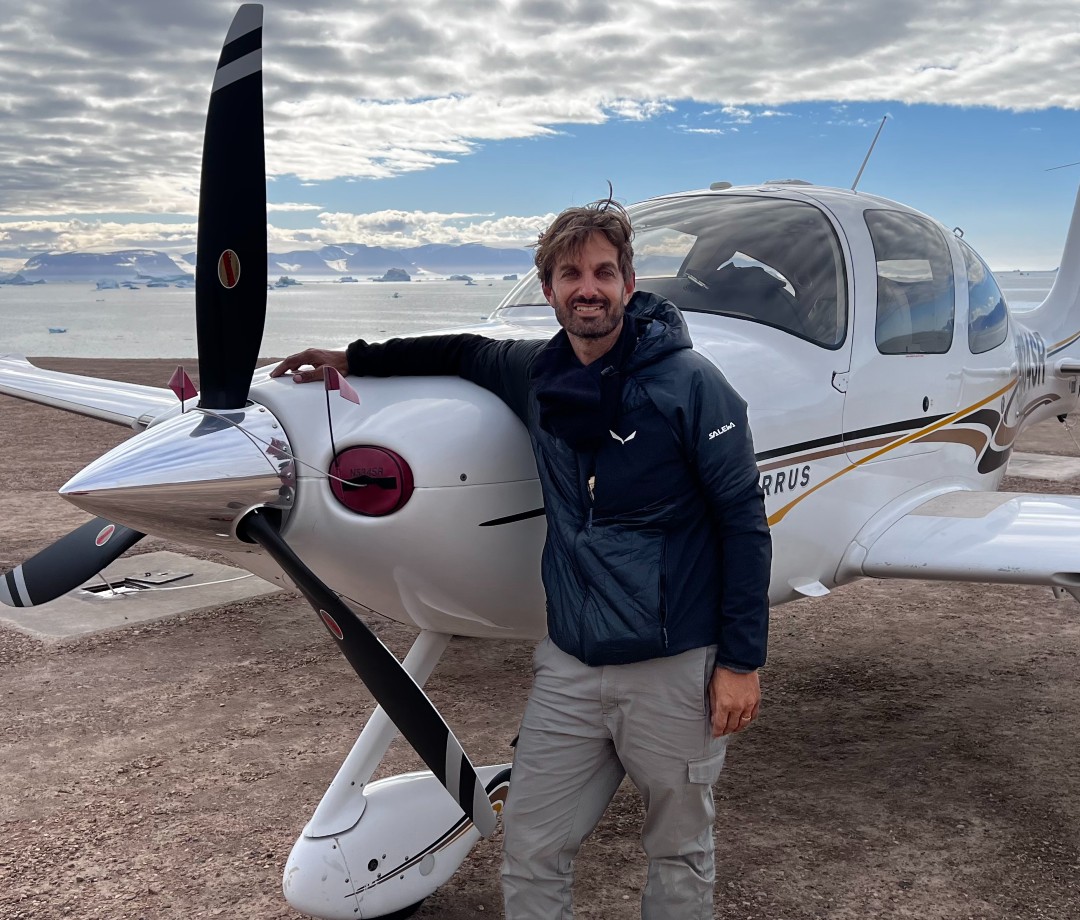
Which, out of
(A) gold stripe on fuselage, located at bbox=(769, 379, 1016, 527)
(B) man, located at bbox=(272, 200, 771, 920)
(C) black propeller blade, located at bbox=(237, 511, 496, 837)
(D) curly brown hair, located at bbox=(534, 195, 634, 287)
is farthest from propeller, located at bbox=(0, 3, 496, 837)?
(A) gold stripe on fuselage, located at bbox=(769, 379, 1016, 527)

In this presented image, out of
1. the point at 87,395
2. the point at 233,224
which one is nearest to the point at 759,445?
the point at 233,224

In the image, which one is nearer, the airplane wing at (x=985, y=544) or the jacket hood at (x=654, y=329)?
the jacket hood at (x=654, y=329)

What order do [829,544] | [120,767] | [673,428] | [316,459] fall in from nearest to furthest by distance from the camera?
1. [673,428]
2. [316,459]
3. [829,544]
4. [120,767]

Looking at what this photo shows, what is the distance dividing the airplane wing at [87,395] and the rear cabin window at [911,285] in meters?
3.96

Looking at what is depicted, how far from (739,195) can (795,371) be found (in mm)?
1088

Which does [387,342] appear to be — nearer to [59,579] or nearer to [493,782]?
[493,782]

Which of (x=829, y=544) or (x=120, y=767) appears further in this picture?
(x=120, y=767)

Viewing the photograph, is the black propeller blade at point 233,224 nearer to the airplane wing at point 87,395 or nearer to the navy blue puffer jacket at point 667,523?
the navy blue puffer jacket at point 667,523

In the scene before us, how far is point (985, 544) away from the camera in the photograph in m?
3.98

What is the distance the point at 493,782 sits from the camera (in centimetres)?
347

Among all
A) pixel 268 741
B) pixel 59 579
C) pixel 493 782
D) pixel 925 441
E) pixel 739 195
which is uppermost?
pixel 739 195

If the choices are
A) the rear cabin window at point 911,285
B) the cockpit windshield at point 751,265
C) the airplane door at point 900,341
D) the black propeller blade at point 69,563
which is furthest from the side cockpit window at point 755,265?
the black propeller blade at point 69,563

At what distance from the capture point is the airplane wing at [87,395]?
608 centimetres

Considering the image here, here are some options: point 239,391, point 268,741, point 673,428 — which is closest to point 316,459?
point 239,391
